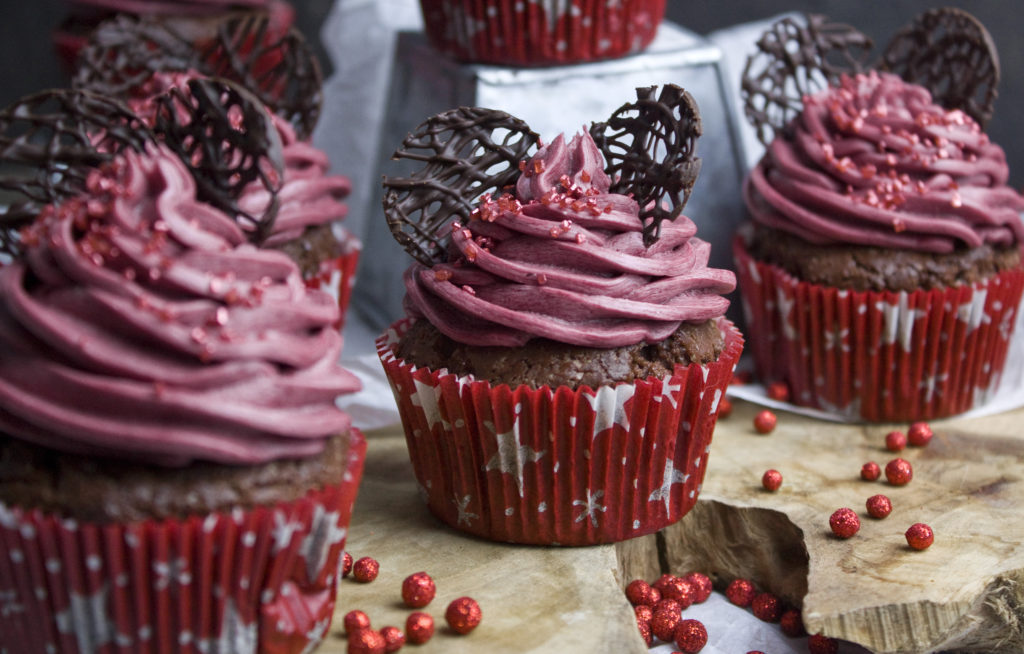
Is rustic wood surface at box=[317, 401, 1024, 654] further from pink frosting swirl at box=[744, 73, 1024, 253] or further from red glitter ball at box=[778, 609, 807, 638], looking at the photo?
pink frosting swirl at box=[744, 73, 1024, 253]

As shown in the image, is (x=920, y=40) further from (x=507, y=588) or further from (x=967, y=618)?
(x=507, y=588)

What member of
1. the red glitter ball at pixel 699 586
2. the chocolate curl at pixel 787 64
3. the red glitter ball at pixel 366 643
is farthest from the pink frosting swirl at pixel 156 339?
the chocolate curl at pixel 787 64

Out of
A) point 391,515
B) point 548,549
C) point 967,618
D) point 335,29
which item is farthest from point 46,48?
point 967,618

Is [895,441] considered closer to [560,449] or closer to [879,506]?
[879,506]

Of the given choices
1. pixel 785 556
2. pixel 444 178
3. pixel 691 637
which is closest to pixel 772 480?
pixel 785 556

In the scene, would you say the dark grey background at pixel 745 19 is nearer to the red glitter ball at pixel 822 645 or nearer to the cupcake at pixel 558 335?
the cupcake at pixel 558 335

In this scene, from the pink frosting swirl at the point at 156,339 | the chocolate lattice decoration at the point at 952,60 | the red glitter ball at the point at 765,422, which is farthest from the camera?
the chocolate lattice decoration at the point at 952,60

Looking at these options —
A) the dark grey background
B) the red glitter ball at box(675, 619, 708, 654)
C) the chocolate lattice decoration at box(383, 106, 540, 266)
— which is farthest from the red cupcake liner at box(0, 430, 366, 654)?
the dark grey background

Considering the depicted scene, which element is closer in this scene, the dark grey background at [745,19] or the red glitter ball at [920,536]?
the red glitter ball at [920,536]
